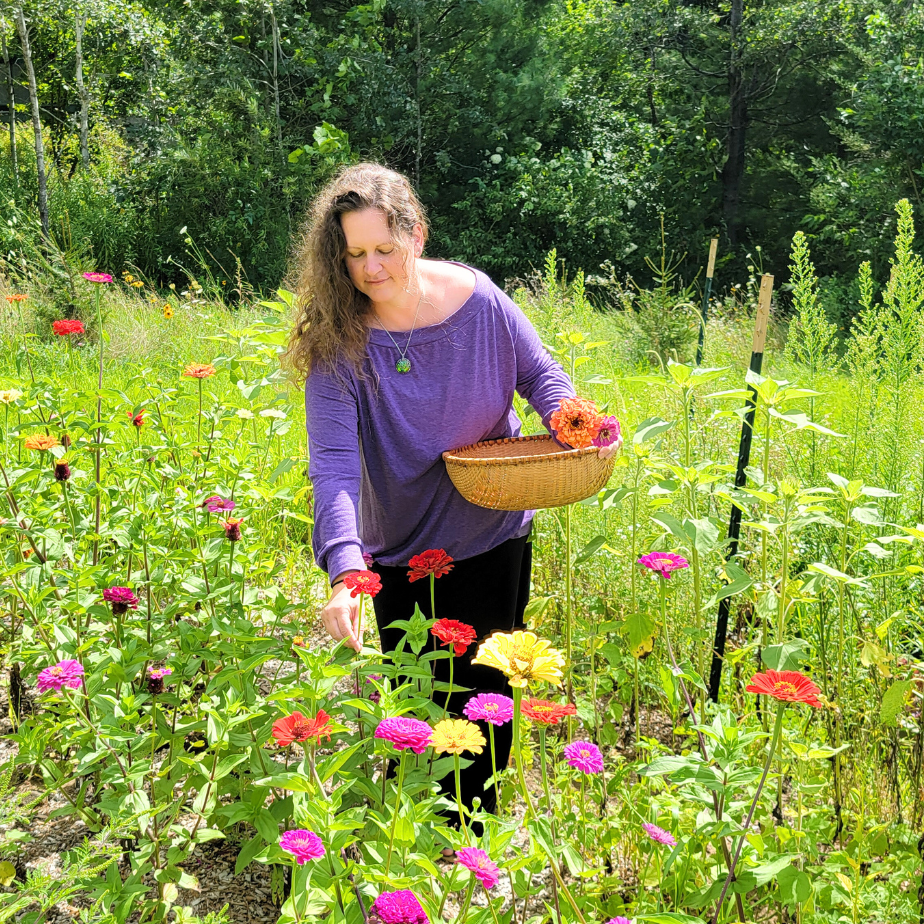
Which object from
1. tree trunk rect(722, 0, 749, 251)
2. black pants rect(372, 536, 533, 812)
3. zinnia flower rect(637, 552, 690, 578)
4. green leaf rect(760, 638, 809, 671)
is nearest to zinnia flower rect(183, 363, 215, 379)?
black pants rect(372, 536, 533, 812)

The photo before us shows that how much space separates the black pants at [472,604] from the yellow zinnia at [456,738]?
878 mm

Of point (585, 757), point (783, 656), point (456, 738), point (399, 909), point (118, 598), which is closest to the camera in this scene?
point (399, 909)

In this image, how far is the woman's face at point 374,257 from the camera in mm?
1702

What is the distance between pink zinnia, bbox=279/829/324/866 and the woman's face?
1.12 meters

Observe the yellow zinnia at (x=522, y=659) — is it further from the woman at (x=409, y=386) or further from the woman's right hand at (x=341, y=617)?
the woman at (x=409, y=386)

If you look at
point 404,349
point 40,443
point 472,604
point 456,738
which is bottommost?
point 472,604

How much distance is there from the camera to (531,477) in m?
1.58

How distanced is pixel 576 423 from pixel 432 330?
1.31 ft

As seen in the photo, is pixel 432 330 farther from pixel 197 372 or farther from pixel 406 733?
pixel 406 733

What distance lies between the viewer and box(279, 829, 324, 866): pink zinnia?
88 centimetres

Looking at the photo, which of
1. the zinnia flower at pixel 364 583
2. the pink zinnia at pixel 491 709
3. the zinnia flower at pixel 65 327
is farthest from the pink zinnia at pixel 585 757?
the zinnia flower at pixel 65 327

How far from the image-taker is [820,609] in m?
1.94

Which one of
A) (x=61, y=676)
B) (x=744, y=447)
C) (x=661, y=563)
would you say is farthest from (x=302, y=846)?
(x=744, y=447)

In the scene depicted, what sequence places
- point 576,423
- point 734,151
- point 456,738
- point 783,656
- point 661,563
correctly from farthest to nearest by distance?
point 734,151 → point 576,423 → point 661,563 → point 783,656 → point 456,738
